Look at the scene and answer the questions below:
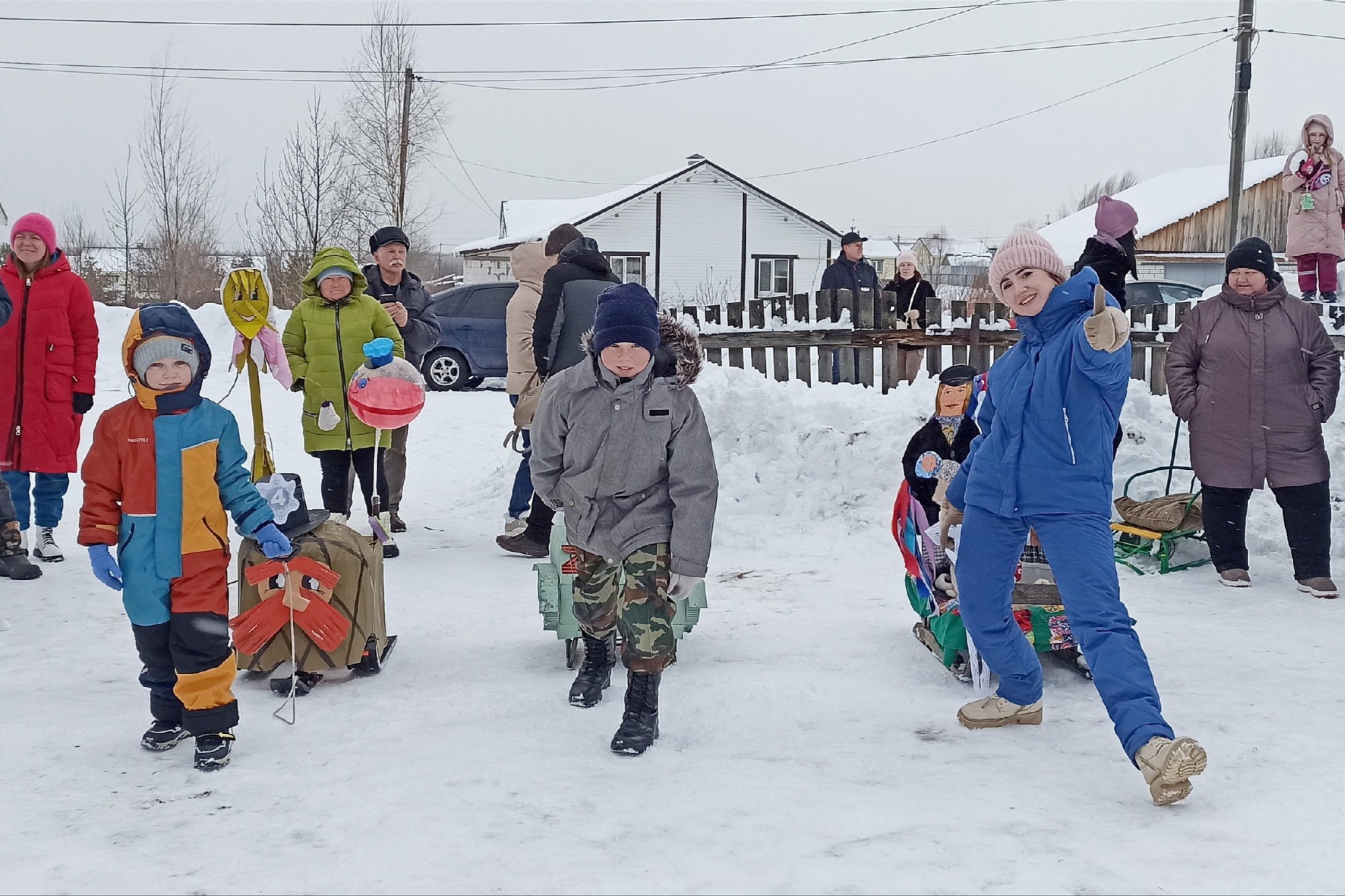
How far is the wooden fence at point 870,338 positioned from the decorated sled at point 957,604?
181 inches

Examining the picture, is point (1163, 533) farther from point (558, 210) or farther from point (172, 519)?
point (558, 210)

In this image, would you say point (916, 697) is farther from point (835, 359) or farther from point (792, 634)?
point (835, 359)

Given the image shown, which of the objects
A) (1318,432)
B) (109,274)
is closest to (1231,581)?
(1318,432)

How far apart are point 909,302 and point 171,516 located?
749 centimetres

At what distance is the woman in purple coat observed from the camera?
579cm

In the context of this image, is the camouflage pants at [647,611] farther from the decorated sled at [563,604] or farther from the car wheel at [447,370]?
the car wheel at [447,370]

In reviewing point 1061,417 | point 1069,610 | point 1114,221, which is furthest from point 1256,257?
point 1069,610

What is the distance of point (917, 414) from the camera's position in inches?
313

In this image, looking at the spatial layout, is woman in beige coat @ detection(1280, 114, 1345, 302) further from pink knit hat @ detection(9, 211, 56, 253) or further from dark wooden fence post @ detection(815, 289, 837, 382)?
pink knit hat @ detection(9, 211, 56, 253)

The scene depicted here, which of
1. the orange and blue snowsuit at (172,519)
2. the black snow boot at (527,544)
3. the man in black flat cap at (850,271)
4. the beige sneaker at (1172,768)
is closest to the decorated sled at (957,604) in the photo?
the beige sneaker at (1172,768)

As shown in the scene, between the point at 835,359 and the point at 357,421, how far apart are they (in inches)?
176

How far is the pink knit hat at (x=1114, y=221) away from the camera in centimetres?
493

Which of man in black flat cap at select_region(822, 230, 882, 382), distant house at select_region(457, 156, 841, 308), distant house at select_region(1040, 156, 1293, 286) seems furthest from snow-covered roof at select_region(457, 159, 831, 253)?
man in black flat cap at select_region(822, 230, 882, 382)

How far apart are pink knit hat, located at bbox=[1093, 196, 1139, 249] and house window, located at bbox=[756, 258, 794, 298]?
30941 millimetres
